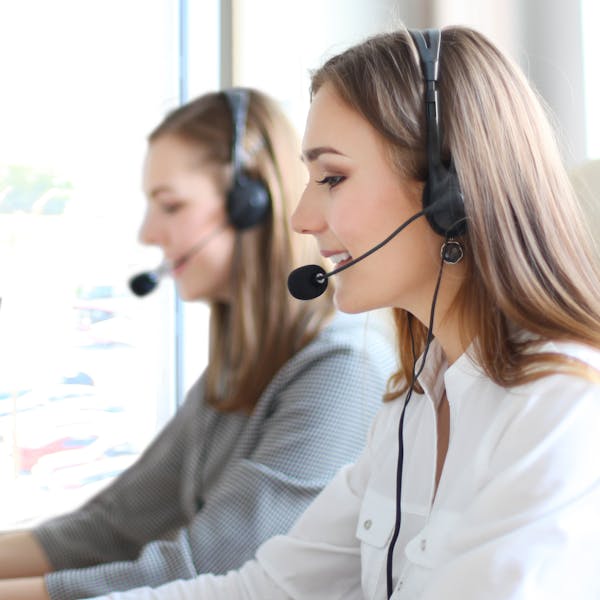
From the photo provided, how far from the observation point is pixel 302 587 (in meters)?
0.96

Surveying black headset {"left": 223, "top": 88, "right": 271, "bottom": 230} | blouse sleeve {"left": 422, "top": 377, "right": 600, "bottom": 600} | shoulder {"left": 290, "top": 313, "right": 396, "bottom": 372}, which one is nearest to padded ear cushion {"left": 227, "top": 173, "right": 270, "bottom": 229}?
black headset {"left": 223, "top": 88, "right": 271, "bottom": 230}

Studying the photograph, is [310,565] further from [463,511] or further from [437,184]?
[437,184]

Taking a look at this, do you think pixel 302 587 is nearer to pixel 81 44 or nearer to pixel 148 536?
pixel 148 536

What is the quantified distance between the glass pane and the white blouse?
914 millimetres

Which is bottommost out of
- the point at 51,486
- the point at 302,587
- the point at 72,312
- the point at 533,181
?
the point at 51,486

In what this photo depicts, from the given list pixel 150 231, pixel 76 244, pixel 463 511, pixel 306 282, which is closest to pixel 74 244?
pixel 76 244

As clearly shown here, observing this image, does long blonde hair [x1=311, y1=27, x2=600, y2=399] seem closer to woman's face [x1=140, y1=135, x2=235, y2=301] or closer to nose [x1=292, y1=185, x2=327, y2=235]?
nose [x1=292, y1=185, x2=327, y2=235]

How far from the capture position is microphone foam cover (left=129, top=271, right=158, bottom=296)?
1438mm

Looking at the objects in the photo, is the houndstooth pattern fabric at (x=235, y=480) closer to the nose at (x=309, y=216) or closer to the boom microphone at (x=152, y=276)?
the boom microphone at (x=152, y=276)

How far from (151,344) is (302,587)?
3.58 feet

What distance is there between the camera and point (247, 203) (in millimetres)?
1382

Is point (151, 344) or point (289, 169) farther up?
point (289, 169)

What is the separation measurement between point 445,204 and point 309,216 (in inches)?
6.7

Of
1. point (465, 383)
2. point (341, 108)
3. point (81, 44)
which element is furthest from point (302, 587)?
point (81, 44)
